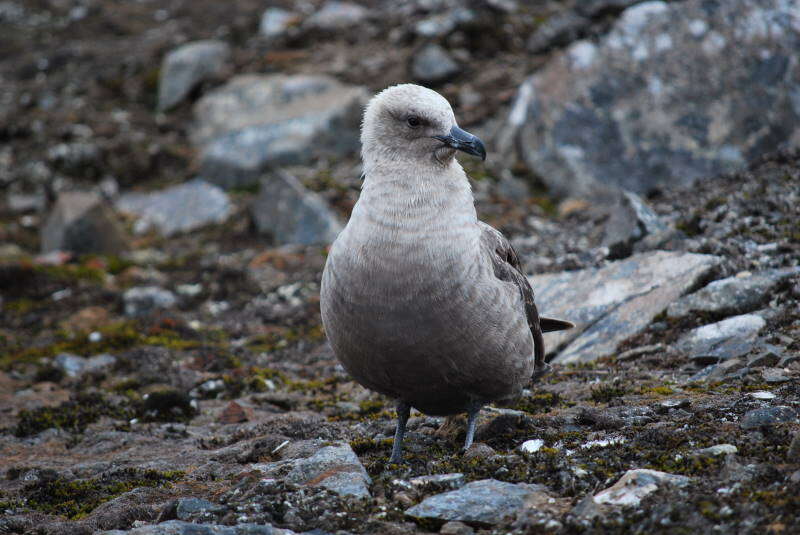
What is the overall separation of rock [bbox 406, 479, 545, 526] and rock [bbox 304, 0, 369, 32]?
47.9 ft

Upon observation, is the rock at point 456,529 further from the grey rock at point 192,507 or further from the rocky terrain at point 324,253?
the grey rock at point 192,507

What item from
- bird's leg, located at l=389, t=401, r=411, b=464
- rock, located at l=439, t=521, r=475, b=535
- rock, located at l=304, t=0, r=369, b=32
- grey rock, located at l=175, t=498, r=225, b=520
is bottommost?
bird's leg, located at l=389, t=401, r=411, b=464

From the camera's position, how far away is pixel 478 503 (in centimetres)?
424

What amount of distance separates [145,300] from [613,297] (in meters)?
6.17

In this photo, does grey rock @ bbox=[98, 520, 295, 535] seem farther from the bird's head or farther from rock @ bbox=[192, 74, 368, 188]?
rock @ bbox=[192, 74, 368, 188]

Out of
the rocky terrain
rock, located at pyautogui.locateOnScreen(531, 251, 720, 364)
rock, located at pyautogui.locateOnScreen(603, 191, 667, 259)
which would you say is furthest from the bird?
rock, located at pyautogui.locateOnScreen(603, 191, 667, 259)

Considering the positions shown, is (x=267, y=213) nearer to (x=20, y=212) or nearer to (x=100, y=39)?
(x=20, y=212)

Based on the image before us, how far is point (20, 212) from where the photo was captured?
14695 millimetres

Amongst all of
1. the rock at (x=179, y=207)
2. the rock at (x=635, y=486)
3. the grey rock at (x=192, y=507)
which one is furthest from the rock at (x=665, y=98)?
the grey rock at (x=192, y=507)

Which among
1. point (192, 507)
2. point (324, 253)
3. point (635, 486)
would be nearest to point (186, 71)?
point (324, 253)

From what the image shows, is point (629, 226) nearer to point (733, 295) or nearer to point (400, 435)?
point (733, 295)

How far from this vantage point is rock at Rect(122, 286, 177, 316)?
1089 cm

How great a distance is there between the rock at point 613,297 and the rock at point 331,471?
11.4ft

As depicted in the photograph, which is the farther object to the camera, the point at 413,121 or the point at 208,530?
the point at 413,121
